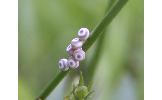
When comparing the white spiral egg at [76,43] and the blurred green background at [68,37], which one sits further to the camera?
the blurred green background at [68,37]

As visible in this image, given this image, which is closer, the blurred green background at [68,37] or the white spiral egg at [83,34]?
the white spiral egg at [83,34]

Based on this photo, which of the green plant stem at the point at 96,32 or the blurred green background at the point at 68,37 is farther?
the blurred green background at the point at 68,37

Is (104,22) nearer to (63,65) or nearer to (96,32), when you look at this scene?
(96,32)

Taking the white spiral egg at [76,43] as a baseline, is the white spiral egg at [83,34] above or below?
above

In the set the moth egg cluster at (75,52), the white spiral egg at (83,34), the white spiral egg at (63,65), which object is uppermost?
the white spiral egg at (83,34)

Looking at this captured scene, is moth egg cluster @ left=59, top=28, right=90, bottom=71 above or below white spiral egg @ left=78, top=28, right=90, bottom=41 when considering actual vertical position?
below
